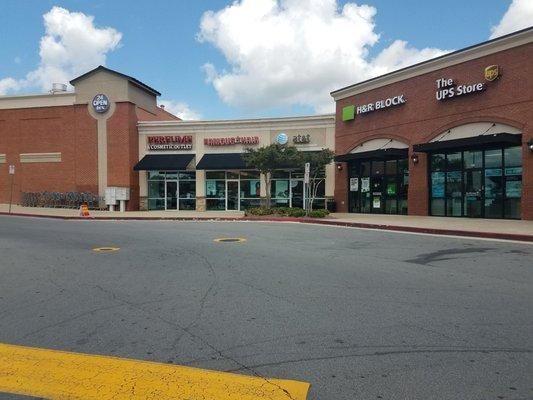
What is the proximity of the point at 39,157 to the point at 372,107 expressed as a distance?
22.1 metres

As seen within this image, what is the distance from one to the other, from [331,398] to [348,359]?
2.63 feet

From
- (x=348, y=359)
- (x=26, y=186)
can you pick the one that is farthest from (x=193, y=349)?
(x=26, y=186)

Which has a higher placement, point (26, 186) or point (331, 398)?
point (26, 186)

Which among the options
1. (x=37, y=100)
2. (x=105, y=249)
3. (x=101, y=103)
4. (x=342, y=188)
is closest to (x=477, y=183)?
(x=342, y=188)

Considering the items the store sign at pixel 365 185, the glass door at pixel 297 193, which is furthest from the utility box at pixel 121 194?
the store sign at pixel 365 185

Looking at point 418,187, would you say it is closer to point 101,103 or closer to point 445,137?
point 445,137

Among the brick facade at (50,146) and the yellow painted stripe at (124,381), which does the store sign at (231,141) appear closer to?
the brick facade at (50,146)

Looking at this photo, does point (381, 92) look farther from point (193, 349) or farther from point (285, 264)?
point (193, 349)

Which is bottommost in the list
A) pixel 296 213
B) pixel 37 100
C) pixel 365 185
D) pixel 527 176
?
pixel 296 213

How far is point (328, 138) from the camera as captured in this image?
28938 mm

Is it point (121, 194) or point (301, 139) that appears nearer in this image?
point (301, 139)

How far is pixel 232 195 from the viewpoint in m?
31.1

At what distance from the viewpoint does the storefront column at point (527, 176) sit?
18906 millimetres

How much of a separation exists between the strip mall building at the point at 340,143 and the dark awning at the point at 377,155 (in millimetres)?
56
